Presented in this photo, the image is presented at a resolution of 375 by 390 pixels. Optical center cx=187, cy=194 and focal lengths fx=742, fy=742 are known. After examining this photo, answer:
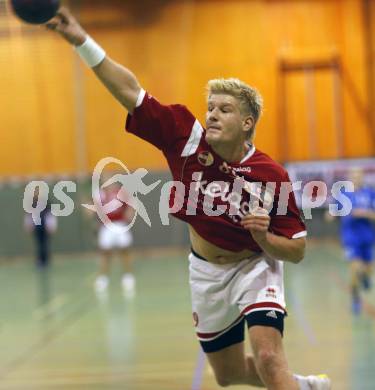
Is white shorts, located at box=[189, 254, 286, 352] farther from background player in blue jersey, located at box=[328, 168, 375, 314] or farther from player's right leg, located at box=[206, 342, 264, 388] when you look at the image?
background player in blue jersey, located at box=[328, 168, 375, 314]

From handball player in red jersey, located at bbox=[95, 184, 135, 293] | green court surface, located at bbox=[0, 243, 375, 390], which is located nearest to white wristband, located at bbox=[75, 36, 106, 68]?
green court surface, located at bbox=[0, 243, 375, 390]

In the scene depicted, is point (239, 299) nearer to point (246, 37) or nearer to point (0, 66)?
point (0, 66)

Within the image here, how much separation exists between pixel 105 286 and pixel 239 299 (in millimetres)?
9196

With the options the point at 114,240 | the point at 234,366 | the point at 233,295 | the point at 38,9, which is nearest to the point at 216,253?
the point at 233,295

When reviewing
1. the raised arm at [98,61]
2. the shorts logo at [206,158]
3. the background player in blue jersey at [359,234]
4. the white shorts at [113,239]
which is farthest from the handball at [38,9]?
the white shorts at [113,239]

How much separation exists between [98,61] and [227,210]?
1127mm

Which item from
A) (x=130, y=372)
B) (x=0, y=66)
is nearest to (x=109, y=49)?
(x=0, y=66)

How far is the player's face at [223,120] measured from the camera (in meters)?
4.10

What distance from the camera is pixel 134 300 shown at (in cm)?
1144

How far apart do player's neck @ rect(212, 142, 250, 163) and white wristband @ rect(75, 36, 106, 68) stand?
0.83m

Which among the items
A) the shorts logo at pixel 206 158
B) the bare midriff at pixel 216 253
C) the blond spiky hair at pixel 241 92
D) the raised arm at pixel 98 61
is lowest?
the bare midriff at pixel 216 253

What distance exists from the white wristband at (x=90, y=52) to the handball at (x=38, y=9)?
0.24 meters

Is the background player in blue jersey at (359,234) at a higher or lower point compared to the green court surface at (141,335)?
higher

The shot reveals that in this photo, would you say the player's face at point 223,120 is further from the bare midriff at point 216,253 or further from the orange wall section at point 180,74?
the orange wall section at point 180,74
